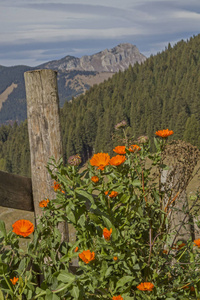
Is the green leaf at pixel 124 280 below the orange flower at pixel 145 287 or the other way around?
the other way around

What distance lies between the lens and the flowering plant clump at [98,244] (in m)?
1.85

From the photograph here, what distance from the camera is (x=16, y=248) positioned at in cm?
193

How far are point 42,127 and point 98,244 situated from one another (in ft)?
4.07

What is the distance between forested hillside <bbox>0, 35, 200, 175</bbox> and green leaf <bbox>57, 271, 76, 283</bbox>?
233 feet

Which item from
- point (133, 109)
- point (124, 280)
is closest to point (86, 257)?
point (124, 280)

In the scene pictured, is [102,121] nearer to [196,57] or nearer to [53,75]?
[196,57]

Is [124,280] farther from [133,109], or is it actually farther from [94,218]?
[133,109]

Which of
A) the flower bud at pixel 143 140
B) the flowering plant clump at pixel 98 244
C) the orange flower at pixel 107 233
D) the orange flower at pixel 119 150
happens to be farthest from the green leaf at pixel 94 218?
the flower bud at pixel 143 140

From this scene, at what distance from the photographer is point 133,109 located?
331 feet

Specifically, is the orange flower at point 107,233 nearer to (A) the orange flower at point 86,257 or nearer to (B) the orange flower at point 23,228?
(A) the orange flower at point 86,257

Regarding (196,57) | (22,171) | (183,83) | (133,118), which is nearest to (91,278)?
(22,171)

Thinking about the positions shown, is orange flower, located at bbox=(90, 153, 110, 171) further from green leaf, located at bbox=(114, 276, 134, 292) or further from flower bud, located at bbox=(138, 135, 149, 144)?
green leaf, located at bbox=(114, 276, 134, 292)

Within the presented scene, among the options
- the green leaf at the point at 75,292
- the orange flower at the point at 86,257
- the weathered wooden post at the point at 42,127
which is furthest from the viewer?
the weathered wooden post at the point at 42,127

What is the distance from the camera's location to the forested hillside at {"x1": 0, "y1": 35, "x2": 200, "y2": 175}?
89.7m
